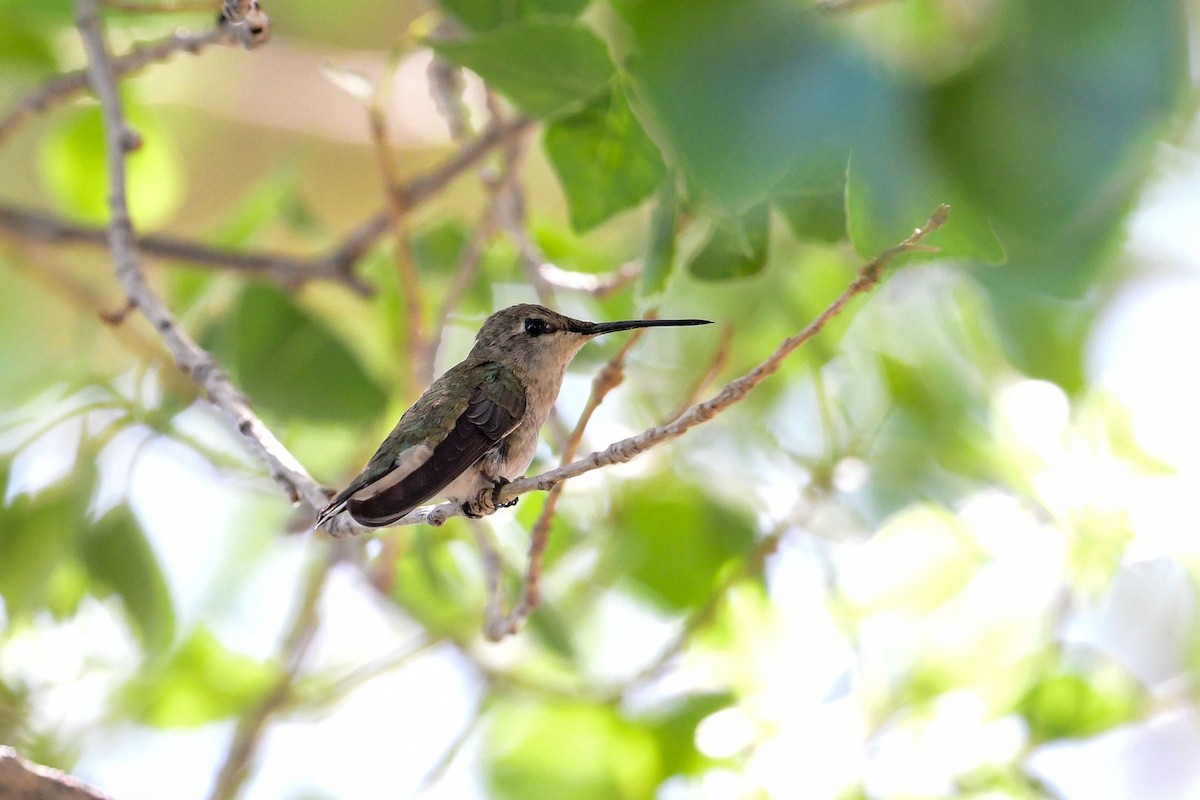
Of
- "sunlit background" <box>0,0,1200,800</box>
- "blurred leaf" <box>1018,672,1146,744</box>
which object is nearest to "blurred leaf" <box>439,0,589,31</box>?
"sunlit background" <box>0,0,1200,800</box>

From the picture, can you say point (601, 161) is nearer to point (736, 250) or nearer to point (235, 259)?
point (736, 250)

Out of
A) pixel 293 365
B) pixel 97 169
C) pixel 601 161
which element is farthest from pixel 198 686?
pixel 601 161

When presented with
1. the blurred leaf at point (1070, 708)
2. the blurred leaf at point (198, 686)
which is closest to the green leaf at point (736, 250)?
the blurred leaf at point (1070, 708)

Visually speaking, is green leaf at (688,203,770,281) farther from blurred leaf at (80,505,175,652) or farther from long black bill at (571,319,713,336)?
blurred leaf at (80,505,175,652)

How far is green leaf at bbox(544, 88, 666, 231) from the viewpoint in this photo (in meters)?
1.27

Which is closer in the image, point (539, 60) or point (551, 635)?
point (539, 60)

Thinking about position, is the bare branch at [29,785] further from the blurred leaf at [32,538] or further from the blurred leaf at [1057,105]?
the blurred leaf at [1057,105]

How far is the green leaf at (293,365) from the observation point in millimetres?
1774

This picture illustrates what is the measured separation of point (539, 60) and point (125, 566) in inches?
44.0

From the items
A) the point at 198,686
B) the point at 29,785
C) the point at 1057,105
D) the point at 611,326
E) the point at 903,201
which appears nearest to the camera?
the point at 1057,105

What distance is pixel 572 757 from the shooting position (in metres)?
1.88

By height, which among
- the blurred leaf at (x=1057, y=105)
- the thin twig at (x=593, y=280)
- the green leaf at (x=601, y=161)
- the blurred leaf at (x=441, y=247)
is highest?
the blurred leaf at (x=441, y=247)

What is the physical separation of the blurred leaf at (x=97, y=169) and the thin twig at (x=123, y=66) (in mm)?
384

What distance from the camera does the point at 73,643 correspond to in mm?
2119
